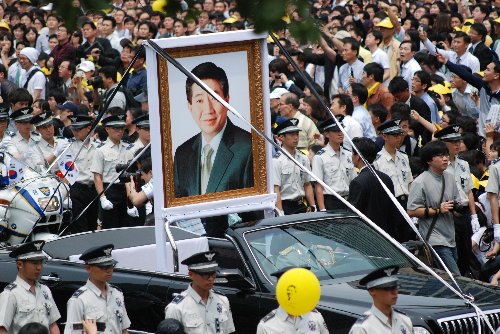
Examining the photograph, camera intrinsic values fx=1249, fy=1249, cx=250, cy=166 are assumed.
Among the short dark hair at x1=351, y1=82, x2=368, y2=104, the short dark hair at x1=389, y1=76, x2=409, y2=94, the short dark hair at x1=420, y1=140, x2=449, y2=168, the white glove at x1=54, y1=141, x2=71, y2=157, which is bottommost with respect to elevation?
the short dark hair at x1=420, y1=140, x2=449, y2=168

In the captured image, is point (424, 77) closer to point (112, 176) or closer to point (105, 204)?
point (112, 176)

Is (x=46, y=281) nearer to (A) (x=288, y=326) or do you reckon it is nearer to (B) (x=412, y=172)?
(A) (x=288, y=326)

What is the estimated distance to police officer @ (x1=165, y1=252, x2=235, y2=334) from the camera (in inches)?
371

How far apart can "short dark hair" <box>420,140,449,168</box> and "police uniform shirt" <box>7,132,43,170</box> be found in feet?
16.7

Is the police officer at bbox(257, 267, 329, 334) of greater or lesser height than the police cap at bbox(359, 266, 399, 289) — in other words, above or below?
below

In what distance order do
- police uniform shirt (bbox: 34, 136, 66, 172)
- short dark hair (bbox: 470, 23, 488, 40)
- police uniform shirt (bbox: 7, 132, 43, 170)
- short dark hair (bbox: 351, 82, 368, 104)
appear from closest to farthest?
police uniform shirt (bbox: 7, 132, 43, 170)
police uniform shirt (bbox: 34, 136, 66, 172)
short dark hair (bbox: 351, 82, 368, 104)
short dark hair (bbox: 470, 23, 488, 40)

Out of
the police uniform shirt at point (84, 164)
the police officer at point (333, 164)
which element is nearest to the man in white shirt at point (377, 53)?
the police officer at point (333, 164)

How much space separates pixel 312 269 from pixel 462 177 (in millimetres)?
3559

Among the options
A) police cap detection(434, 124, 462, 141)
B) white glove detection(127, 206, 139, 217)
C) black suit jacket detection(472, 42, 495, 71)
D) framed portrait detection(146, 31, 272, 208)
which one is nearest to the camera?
framed portrait detection(146, 31, 272, 208)

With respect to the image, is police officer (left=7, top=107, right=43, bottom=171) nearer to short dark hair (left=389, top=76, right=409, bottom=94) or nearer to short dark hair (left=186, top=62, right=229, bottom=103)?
short dark hair (left=186, top=62, right=229, bottom=103)

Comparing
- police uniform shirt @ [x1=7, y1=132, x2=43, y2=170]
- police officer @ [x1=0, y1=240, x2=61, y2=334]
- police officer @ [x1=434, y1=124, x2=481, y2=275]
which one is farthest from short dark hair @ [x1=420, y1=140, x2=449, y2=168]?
police uniform shirt @ [x1=7, y1=132, x2=43, y2=170]

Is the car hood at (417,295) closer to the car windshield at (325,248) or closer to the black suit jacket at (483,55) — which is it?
the car windshield at (325,248)

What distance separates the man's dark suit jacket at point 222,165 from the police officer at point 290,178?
216 centimetres

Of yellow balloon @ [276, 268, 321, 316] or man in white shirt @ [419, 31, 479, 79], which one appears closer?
yellow balloon @ [276, 268, 321, 316]
